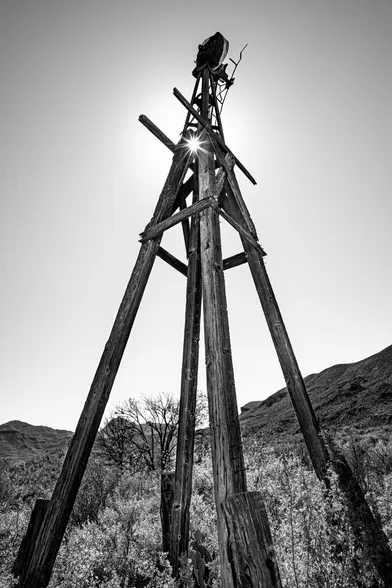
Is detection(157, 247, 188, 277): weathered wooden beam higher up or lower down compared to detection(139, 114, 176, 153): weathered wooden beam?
lower down

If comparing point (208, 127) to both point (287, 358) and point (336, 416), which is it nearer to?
point (287, 358)

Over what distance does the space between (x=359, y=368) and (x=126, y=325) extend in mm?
54738

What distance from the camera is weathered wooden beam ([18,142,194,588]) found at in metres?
1.88

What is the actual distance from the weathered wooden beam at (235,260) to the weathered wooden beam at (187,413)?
48 cm

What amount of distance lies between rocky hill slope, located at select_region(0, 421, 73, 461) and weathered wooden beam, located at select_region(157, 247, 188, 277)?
5332 cm

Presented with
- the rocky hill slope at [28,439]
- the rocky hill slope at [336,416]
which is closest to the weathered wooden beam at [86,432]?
→ the rocky hill slope at [336,416]

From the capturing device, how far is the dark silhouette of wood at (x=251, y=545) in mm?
1315

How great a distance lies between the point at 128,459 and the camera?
82.1 feet

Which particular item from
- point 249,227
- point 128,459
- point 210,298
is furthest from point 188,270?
point 128,459

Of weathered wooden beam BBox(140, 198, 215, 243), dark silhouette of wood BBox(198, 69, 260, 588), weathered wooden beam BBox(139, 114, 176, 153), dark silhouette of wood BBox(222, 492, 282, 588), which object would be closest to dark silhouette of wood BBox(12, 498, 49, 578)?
dark silhouette of wood BBox(198, 69, 260, 588)

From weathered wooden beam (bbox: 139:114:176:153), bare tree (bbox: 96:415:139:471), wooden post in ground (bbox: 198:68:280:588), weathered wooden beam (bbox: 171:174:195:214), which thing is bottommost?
wooden post in ground (bbox: 198:68:280:588)

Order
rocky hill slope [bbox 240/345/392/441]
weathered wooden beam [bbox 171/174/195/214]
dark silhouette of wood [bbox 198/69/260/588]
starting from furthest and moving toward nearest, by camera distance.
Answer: rocky hill slope [bbox 240/345/392/441] → weathered wooden beam [bbox 171/174/195/214] → dark silhouette of wood [bbox 198/69/260/588]

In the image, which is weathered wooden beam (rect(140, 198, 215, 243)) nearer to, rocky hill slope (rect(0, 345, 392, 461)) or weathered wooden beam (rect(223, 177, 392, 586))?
weathered wooden beam (rect(223, 177, 392, 586))

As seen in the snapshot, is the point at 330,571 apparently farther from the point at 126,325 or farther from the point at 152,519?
the point at 152,519
